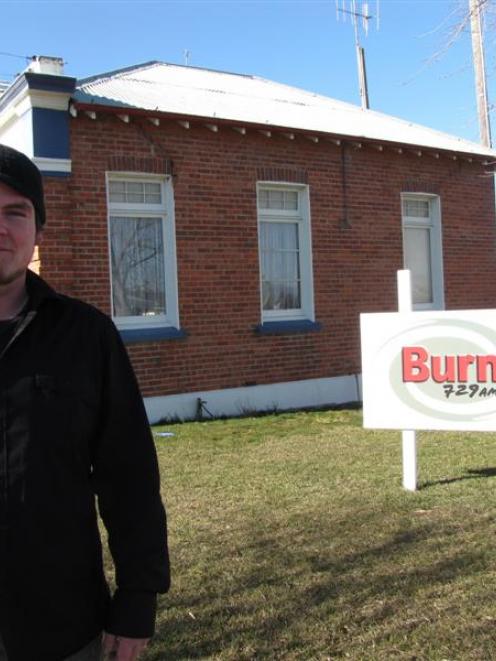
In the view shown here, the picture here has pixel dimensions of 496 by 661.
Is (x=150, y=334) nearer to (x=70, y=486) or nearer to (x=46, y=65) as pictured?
(x=46, y=65)

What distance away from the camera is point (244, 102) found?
1220 centimetres

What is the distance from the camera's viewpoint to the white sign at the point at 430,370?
6.00 metres

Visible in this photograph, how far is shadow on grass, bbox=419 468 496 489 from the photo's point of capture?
6.13 m

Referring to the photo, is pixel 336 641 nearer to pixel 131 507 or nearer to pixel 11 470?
pixel 131 507

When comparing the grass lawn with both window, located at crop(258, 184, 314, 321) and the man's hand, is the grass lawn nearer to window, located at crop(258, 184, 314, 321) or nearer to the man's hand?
the man's hand

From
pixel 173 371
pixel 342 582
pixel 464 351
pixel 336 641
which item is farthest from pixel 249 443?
pixel 336 641

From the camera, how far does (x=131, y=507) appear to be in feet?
6.16

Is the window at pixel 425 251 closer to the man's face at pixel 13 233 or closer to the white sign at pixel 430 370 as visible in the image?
the white sign at pixel 430 370

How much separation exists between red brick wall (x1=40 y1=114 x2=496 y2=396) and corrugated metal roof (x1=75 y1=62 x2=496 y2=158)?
308 millimetres

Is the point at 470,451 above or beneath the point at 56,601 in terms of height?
beneath

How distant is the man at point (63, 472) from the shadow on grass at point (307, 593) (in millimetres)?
1671

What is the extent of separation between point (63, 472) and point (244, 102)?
11214 millimetres

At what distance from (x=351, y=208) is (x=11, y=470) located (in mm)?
10381

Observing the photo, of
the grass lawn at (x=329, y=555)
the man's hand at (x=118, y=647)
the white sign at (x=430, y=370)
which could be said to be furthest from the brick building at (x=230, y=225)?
the man's hand at (x=118, y=647)
